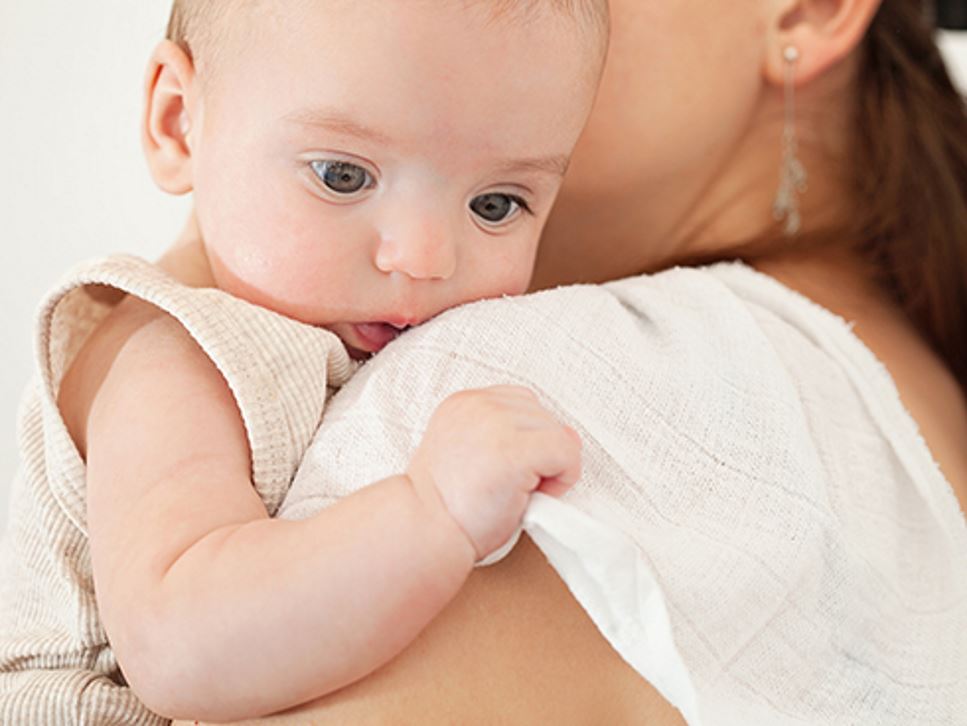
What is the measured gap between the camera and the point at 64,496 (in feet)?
3.26

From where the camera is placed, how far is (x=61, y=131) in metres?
2.08

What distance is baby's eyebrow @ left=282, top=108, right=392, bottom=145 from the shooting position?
0.99m

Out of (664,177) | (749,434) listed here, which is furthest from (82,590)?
(664,177)

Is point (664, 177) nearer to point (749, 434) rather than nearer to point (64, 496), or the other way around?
point (749, 434)

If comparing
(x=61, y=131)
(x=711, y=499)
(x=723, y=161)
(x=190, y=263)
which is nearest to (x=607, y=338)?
(x=711, y=499)

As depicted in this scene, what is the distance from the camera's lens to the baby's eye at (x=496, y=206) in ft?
3.59

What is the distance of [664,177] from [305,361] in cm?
65

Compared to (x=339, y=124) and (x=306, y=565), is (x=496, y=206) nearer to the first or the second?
(x=339, y=124)

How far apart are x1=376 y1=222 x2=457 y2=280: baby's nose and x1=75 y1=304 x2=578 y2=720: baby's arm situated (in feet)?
0.66

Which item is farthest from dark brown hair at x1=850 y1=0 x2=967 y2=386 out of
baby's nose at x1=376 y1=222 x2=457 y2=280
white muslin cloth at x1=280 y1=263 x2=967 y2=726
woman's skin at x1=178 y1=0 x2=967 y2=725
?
baby's nose at x1=376 y1=222 x2=457 y2=280

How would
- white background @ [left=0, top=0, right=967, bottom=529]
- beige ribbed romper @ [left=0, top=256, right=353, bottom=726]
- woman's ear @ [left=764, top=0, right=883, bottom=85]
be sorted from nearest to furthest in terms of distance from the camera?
beige ribbed romper @ [left=0, top=256, right=353, bottom=726], woman's ear @ [left=764, top=0, right=883, bottom=85], white background @ [left=0, top=0, right=967, bottom=529]

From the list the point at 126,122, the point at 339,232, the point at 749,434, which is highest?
the point at 339,232

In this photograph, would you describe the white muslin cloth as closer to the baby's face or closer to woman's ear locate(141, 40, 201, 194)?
the baby's face

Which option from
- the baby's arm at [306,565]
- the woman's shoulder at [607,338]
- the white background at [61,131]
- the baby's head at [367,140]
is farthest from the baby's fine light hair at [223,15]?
the white background at [61,131]
